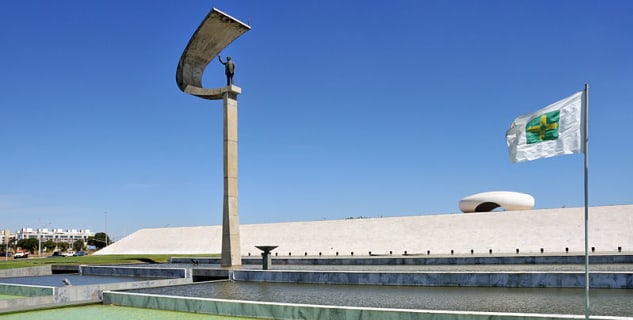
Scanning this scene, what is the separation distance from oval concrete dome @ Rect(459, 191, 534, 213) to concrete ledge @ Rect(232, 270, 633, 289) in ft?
99.1

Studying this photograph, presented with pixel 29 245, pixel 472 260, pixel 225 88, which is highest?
pixel 225 88

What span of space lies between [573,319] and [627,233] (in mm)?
25630

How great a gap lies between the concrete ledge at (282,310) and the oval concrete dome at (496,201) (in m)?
34.8

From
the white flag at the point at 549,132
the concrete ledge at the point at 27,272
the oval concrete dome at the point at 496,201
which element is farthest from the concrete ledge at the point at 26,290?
the oval concrete dome at the point at 496,201

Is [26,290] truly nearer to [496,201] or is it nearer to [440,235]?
[440,235]

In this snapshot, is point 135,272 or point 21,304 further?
point 135,272

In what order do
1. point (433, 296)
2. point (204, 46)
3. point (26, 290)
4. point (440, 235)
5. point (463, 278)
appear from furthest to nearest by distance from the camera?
point (440, 235)
point (204, 46)
point (26, 290)
point (463, 278)
point (433, 296)

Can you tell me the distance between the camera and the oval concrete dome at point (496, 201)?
4097cm

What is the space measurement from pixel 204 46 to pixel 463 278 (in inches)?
519

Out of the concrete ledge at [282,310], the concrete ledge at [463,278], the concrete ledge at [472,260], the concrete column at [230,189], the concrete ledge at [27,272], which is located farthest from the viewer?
the concrete ledge at [27,272]

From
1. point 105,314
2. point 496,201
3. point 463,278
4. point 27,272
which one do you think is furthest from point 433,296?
point 496,201

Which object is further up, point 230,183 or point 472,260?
point 230,183

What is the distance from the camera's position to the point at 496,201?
4147 centimetres

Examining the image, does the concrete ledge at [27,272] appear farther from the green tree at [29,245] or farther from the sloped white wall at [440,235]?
the green tree at [29,245]
